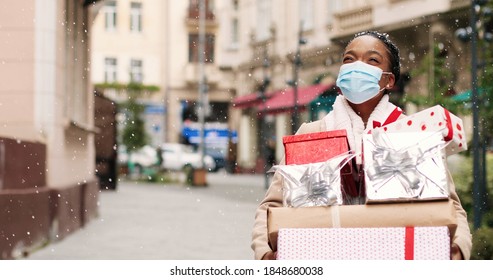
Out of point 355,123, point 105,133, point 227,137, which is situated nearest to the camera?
point 355,123

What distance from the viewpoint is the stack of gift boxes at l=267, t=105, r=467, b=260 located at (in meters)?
1.52

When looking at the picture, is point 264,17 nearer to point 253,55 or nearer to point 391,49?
point 253,55

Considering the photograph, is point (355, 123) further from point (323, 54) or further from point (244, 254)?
point (323, 54)

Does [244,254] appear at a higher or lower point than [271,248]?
lower

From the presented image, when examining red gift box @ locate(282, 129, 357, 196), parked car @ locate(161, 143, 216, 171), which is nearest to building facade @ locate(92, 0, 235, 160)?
red gift box @ locate(282, 129, 357, 196)

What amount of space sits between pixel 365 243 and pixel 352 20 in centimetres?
437

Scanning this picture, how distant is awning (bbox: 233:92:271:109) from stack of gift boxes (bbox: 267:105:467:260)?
2.72 metres

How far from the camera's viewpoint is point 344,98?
1.87 metres

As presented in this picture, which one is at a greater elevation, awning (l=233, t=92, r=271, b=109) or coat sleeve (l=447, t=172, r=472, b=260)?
awning (l=233, t=92, r=271, b=109)

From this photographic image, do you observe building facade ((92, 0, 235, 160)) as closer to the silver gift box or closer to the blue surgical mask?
the blue surgical mask

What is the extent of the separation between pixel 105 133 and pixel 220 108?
7.38m

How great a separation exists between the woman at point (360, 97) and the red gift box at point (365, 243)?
0.15 metres

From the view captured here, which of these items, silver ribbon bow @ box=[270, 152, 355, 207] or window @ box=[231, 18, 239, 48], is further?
window @ box=[231, 18, 239, 48]
